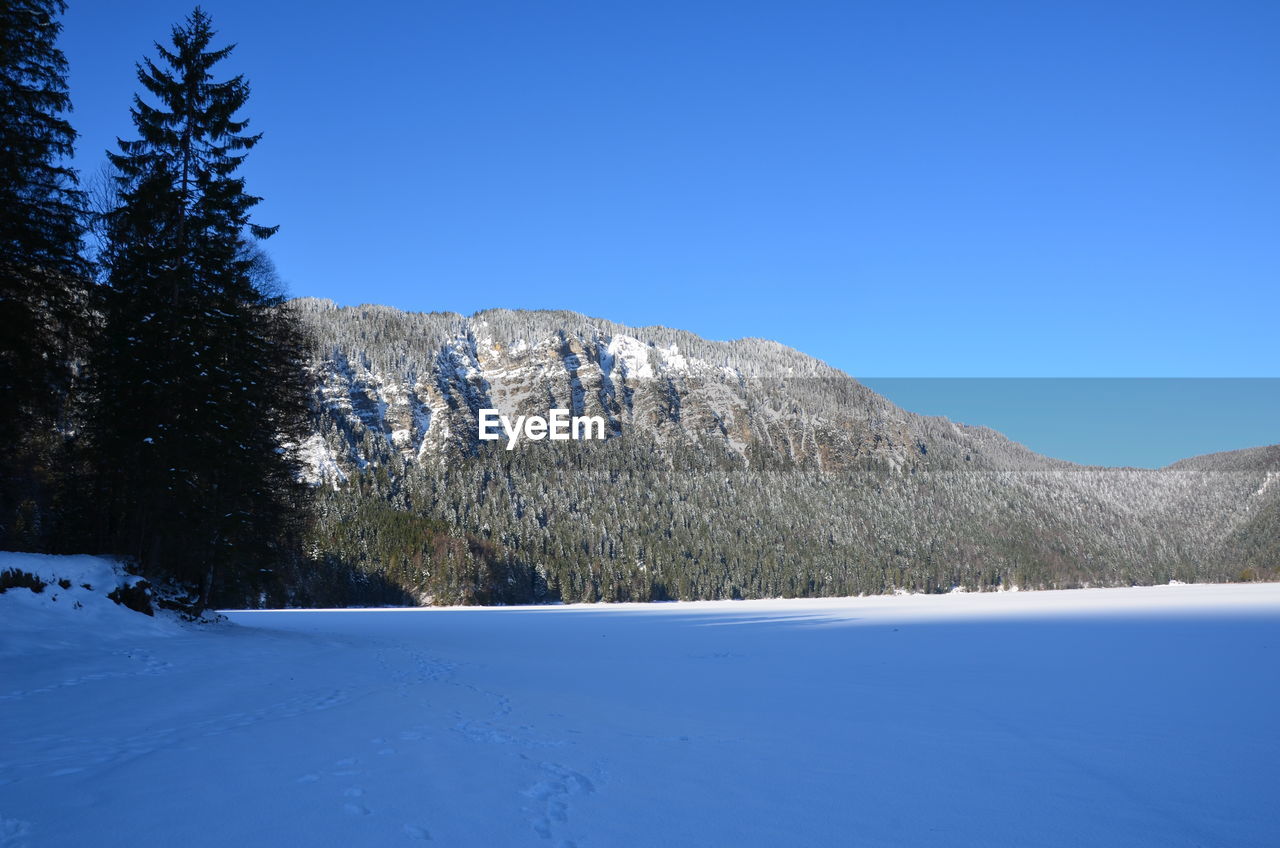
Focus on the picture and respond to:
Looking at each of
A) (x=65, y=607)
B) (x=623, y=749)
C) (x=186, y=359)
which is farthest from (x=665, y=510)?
(x=623, y=749)

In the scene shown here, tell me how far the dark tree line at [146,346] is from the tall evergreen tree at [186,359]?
5 cm

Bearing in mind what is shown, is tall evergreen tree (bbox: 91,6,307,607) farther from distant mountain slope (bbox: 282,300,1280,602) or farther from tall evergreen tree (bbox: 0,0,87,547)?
distant mountain slope (bbox: 282,300,1280,602)

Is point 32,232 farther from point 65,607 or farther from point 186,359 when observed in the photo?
point 65,607

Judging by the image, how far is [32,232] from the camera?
15742 millimetres

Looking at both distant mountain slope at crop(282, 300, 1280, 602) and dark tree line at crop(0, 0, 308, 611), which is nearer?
dark tree line at crop(0, 0, 308, 611)

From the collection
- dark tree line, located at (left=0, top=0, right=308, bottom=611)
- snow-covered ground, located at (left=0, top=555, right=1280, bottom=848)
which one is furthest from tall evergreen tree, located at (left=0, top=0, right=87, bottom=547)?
snow-covered ground, located at (left=0, top=555, right=1280, bottom=848)

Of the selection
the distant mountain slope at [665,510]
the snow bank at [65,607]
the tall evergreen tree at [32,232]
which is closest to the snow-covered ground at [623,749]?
the snow bank at [65,607]

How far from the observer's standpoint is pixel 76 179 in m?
17.0

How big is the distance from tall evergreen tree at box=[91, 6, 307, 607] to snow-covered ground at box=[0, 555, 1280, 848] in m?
6.34

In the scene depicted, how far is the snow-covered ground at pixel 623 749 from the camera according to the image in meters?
4.79

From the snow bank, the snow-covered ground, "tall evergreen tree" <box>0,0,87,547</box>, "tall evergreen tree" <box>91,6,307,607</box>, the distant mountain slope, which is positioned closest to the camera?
the snow-covered ground

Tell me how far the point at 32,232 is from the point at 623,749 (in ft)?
57.8

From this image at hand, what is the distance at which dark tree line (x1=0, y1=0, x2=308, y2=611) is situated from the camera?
16.0 meters

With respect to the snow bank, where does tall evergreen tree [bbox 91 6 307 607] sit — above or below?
above
